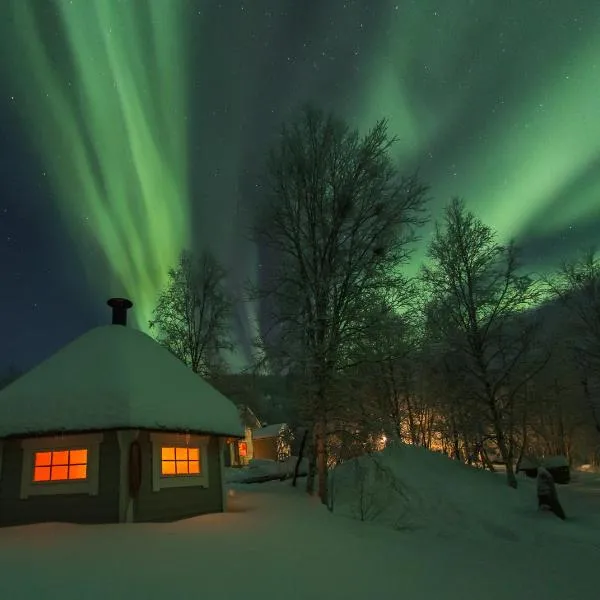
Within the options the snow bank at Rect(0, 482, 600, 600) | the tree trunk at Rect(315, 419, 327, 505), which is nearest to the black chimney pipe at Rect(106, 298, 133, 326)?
the snow bank at Rect(0, 482, 600, 600)

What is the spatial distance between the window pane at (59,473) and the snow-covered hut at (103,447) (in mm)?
21

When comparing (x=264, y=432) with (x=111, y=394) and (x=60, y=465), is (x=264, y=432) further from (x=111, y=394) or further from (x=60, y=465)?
(x=111, y=394)

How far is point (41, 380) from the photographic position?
11375 mm

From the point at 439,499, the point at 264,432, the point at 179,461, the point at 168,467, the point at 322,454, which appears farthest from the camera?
the point at 264,432

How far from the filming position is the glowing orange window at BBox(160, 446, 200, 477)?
Answer: 10767 mm

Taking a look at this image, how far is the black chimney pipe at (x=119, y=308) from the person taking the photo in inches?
554

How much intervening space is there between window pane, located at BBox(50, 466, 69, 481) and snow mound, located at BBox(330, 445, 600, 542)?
6.79 metres

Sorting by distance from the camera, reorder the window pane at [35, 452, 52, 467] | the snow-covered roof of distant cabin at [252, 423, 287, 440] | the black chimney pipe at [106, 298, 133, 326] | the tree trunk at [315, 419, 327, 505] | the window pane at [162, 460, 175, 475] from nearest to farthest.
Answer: the window pane at [35, 452, 52, 467]
the window pane at [162, 460, 175, 475]
the tree trunk at [315, 419, 327, 505]
the black chimney pipe at [106, 298, 133, 326]
the snow-covered roof of distant cabin at [252, 423, 287, 440]

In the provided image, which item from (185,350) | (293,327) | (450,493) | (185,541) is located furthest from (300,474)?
(185,541)

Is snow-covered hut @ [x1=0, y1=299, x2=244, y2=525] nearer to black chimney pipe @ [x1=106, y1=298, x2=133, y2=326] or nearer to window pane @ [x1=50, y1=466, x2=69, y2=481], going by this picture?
window pane @ [x1=50, y1=466, x2=69, y2=481]

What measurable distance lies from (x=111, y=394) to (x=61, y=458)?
1846mm

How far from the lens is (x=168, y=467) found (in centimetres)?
1081

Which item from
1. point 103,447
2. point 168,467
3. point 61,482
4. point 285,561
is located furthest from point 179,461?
point 285,561

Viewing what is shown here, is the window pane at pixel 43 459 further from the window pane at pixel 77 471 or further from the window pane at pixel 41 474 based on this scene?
the window pane at pixel 77 471
